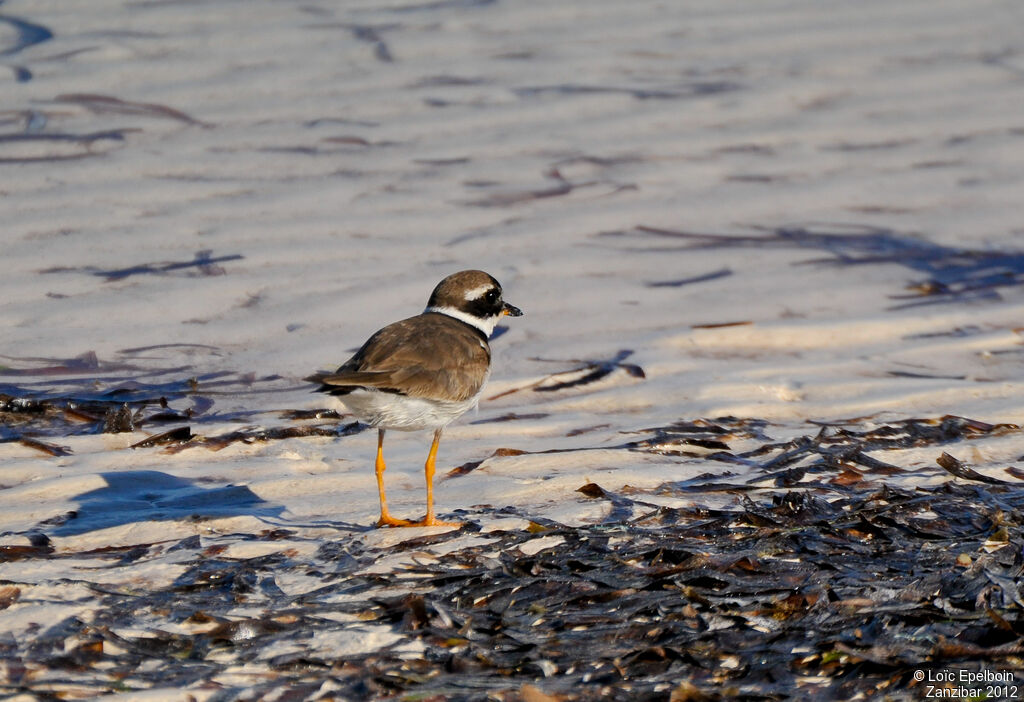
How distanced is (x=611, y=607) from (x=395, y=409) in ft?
4.25

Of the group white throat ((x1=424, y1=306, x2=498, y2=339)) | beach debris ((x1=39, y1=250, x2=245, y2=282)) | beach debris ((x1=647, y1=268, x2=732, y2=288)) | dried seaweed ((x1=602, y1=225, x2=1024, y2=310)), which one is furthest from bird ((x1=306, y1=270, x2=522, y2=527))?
dried seaweed ((x1=602, y1=225, x2=1024, y2=310))

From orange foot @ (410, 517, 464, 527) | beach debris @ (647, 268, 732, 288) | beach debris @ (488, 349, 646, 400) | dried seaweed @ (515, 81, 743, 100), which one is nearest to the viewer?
orange foot @ (410, 517, 464, 527)

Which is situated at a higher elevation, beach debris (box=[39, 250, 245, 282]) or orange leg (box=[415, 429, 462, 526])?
beach debris (box=[39, 250, 245, 282])

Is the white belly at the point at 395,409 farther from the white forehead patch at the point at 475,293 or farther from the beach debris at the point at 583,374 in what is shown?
the beach debris at the point at 583,374

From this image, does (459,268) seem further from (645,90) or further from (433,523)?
(433,523)

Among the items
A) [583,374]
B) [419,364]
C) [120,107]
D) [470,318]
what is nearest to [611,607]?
[419,364]

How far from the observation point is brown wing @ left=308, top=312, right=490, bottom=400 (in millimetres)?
4770

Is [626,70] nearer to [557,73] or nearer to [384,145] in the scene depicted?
[557,73]

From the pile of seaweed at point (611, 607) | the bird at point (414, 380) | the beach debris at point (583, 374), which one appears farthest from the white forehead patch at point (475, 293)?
the pile of seaweed at point (611, 607)

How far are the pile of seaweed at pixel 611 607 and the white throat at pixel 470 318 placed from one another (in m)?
1.35

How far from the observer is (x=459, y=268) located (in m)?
7.29

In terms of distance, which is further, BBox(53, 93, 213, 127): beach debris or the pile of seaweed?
BBox(53, 93, 213, 127): beach debris

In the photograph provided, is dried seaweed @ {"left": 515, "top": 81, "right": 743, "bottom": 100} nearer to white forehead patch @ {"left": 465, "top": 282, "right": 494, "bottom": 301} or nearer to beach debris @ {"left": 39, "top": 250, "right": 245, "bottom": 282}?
beach debris @ {"left": 39, "top": 250, "right": 245, "bottom": 282}

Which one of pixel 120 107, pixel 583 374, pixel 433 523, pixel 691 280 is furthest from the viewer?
pixel 120 107
